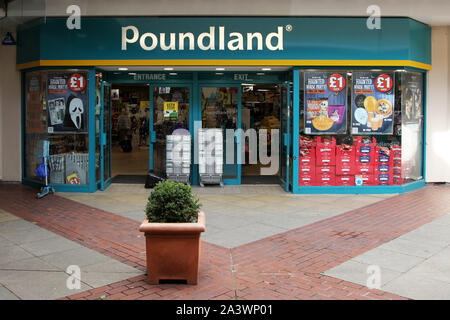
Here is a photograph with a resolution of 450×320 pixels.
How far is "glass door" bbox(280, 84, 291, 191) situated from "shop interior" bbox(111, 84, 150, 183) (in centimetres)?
624

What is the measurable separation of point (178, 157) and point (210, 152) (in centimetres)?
79

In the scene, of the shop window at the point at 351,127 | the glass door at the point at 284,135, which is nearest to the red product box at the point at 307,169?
the shop window at the point at 351,127

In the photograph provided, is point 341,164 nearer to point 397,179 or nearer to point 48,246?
point 397,179

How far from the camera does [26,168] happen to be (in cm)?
1255

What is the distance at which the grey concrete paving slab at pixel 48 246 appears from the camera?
671cm

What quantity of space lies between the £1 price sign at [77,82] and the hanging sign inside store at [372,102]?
618cm

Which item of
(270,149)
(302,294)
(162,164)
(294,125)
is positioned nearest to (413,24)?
(294,125)

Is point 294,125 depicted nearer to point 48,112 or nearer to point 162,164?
point 162,164

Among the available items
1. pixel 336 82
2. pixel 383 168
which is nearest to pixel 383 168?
pixel 383 168

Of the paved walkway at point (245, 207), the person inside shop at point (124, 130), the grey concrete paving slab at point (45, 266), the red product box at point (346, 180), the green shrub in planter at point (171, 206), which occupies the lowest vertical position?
the grey concrete paving slab at point (45, 266)

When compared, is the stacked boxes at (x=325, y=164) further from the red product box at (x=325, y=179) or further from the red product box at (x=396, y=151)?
the red product box at (x=396, y=151)

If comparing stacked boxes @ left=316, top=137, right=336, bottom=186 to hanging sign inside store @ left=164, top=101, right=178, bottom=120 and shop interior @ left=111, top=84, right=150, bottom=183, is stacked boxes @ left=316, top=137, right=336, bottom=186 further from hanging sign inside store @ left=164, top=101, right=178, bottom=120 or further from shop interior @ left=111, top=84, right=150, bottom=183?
shop interior @ left=111, top=84, right=150, bottom=183

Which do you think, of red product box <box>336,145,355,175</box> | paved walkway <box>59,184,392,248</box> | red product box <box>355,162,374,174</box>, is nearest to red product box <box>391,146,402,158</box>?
red product box <box>355,162,374,174</box>

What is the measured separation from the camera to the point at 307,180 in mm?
11430
